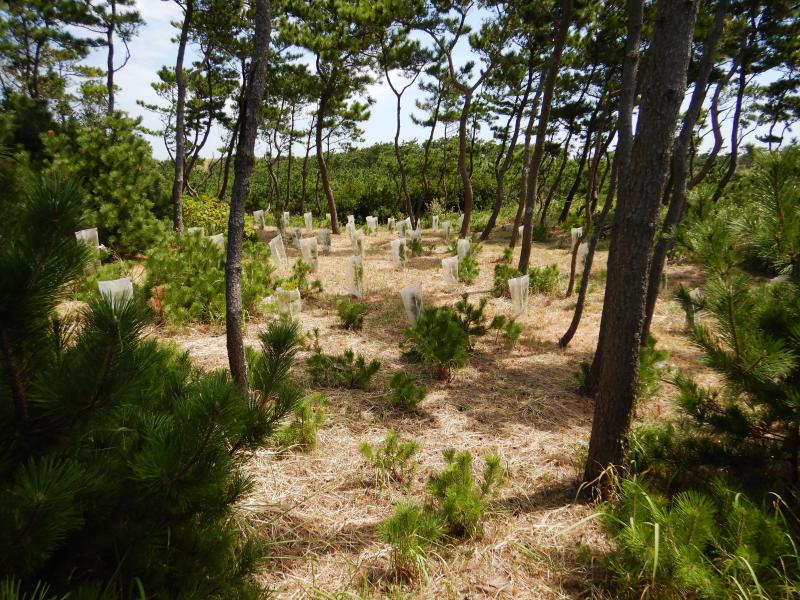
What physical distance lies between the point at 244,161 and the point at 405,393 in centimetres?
185

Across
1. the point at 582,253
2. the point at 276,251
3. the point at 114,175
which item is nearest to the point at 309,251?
the point at 276,251

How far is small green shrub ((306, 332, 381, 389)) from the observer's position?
11.7 ft

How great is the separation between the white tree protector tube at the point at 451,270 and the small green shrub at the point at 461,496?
180 inches

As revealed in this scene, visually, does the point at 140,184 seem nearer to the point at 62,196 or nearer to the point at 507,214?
the point at 62,196

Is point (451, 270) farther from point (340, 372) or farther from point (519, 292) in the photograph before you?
point (340, 372)

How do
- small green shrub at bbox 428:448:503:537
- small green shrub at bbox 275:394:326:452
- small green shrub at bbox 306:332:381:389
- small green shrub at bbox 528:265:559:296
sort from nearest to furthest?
small green shrub at bbox 428:448:503:537
small green shrub at bbox 275:394:326:452
small green shrub at bbox 306:332:381:389
small green shrub at bbox 528:265:559:296

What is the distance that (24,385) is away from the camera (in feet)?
2.78

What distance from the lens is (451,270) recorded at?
670cm

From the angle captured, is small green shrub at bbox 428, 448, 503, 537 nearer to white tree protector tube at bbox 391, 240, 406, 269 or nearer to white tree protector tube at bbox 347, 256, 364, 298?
white tree protector tube at bbox 347, 256, 364, 298

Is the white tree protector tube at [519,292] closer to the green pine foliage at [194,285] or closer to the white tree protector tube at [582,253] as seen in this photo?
the white tree protector tube at [582,253]

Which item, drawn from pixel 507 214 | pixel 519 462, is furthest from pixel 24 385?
pixel 507 214

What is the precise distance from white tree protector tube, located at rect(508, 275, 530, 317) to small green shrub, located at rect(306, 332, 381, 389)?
96.1 inches

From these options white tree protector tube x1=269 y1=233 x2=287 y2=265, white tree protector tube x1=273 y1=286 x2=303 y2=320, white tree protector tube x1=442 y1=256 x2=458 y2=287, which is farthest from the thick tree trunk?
white tree protector tube x1=269 y1=233 x2=287 y2=265

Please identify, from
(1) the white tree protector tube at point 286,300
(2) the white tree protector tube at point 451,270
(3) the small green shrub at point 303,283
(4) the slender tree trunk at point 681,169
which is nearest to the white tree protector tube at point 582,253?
(2) the white tree protector tube at point 451,270
